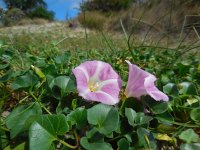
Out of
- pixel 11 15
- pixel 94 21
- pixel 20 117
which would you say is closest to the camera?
pixel 20 117

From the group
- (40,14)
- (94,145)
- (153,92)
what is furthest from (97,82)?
(40,14)

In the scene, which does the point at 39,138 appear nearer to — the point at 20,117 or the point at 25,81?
the point at 20,117

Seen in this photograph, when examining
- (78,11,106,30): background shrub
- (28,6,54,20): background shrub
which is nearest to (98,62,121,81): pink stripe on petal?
(78,11,106,30): background shrub

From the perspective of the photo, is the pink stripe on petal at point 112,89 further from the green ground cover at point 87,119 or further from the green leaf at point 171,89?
the green leaf at point 171,89

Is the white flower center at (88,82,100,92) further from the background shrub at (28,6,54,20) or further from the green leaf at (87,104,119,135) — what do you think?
the background shrub at (28,6,54,20)

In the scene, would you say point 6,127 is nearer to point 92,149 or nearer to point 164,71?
point 92,149

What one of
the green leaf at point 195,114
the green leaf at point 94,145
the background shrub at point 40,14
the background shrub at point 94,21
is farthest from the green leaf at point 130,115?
the background shrub at point 40,14
